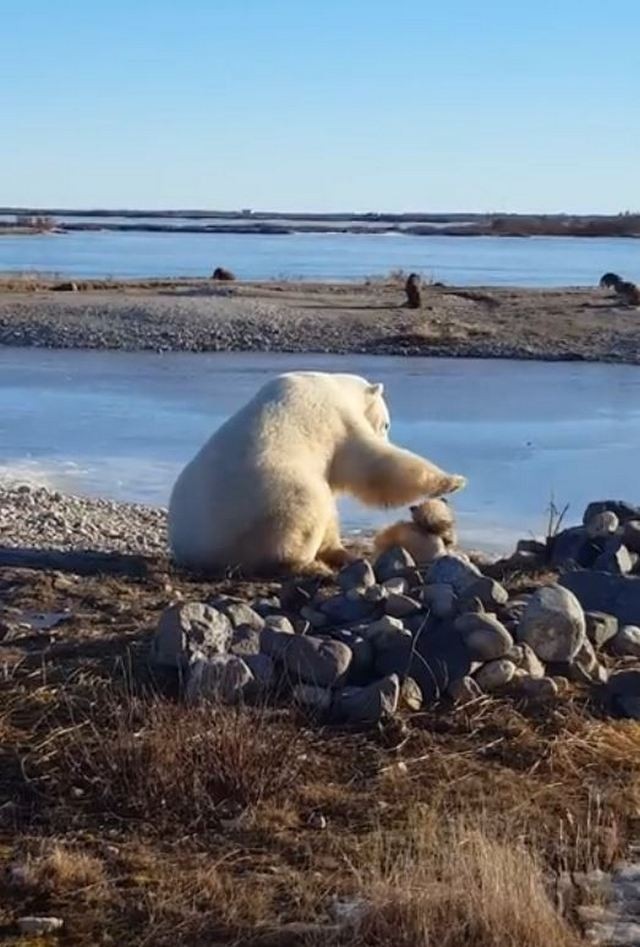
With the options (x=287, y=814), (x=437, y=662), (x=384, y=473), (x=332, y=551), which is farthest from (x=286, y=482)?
(x=287, y=814)

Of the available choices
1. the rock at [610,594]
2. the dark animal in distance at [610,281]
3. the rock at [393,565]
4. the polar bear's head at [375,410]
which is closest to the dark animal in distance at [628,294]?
the dark animal in distance at [610,281]

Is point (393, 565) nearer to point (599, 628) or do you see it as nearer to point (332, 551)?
point (332, 551)

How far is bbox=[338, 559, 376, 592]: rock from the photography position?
8.37m

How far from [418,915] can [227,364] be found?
80.7ft

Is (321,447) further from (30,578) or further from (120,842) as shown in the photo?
(120,842)

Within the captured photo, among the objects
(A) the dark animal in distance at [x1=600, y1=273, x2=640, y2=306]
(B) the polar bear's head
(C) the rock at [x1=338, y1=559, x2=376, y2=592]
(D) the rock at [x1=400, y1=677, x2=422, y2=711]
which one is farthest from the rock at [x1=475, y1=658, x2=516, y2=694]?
(A) the dark animal in distance at [x1=600, y1=273, x2=640, y2=306]

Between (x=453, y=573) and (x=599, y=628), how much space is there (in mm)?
889

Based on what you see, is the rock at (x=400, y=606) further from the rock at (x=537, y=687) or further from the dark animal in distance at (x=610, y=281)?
the dark animal in distance at (x=610, y=281)

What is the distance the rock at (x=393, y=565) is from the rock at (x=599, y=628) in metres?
1.53

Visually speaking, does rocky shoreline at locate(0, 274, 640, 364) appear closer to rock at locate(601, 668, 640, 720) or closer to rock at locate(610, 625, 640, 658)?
rock at locate(610, 625, 640, 658)

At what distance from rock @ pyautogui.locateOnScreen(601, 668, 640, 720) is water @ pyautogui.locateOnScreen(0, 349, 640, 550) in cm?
503

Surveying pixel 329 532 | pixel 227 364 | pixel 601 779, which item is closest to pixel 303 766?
pixel 601 779

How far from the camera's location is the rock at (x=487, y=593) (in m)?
7.29

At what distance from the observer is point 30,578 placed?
9078 mm
